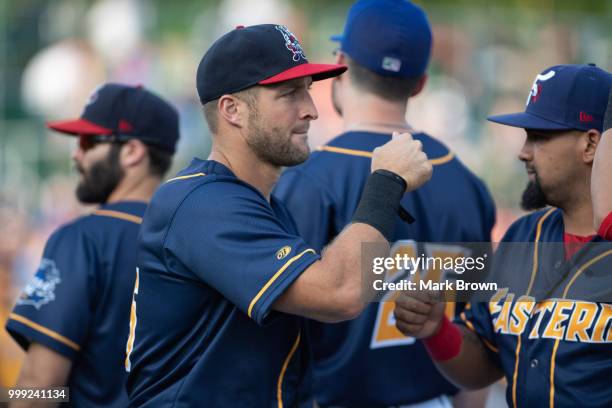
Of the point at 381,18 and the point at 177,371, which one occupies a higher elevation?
the point at 381,18

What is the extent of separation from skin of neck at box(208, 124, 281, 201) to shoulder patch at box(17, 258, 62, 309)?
1.14 m

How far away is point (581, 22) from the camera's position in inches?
538

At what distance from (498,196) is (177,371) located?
9075mm

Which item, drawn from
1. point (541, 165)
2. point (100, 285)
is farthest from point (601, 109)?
point (100, 285)

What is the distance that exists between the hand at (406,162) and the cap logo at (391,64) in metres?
1.09

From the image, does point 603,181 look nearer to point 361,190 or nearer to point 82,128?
point 361,190

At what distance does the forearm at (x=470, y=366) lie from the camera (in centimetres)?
331

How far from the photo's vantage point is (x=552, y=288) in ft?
9.80

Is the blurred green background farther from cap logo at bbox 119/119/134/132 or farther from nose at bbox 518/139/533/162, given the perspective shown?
nose at bbox 518/139/533/162

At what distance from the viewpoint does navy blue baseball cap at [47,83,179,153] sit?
412cm

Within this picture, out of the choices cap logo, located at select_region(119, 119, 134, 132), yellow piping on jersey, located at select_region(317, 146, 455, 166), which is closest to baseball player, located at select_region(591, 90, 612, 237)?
yellow piping on jersey, located at select_region(317, 146, 455, 166)

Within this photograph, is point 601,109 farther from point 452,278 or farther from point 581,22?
point 581,22

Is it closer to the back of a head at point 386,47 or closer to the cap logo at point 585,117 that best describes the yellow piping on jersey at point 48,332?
the back of a head at point 386,47

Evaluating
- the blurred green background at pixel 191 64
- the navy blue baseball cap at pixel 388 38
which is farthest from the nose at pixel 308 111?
the blurred green background at pixel 191 64
